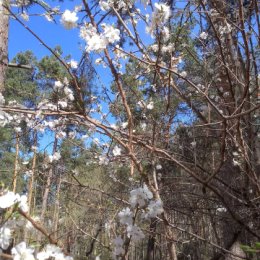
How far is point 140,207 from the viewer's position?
1.47 m

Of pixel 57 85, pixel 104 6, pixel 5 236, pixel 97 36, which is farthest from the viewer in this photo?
pixel 57 85

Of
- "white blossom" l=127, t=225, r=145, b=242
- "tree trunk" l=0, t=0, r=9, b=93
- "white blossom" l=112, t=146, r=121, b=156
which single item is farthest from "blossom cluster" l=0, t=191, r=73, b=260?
"tree trunk" l=0, t=0, r=9, b=93

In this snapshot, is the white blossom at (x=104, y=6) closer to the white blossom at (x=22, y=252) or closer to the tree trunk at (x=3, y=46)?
the white blossom at (x=22, y=252)

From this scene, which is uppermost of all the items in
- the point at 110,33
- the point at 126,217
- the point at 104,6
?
the point at 104,6

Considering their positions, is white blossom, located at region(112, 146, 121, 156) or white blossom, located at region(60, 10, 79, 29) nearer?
white blossom, located at region(60, 10, 79, 29)

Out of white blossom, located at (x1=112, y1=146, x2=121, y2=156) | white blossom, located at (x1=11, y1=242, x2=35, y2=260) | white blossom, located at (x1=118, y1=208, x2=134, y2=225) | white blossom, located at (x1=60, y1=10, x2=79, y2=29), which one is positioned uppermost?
white blossom, located at (x1=60, y1=10, x2=79, y2=29)

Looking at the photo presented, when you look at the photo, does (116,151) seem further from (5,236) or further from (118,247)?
(5,236)

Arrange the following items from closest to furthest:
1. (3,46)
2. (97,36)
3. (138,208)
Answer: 1. (138,208)
2. (97,36)
3. (3,46)

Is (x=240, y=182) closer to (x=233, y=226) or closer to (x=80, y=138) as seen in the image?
(x=233, y=226)

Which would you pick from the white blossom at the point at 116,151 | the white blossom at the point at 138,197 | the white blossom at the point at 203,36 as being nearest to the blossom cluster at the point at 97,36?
the white blossom at the point at 138,197

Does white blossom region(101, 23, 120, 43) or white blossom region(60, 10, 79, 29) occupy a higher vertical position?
white blossom region(60, 10, 79, 29)

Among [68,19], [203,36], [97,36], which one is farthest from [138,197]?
[203,36]

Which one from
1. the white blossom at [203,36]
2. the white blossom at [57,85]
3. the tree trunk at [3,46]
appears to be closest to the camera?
the white blossom at [57,85]

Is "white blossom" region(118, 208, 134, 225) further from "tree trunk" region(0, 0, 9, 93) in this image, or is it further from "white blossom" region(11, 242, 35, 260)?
"tree trunk" region(0, 0, 9, 93)
